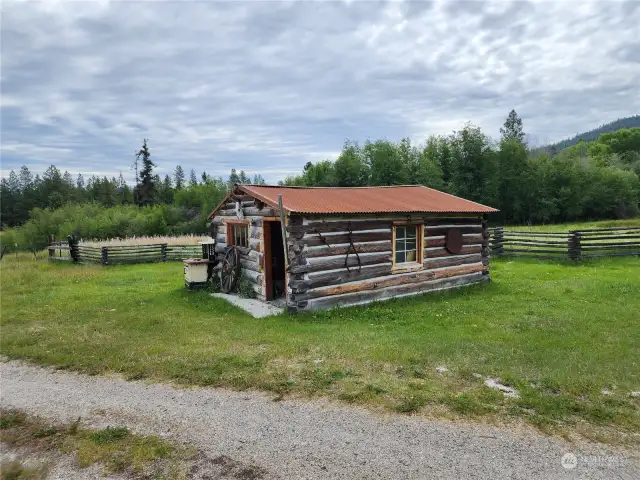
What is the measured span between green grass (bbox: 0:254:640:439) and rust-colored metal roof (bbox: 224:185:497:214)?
8.44 feet

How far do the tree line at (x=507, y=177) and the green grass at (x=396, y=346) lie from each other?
2954 cm

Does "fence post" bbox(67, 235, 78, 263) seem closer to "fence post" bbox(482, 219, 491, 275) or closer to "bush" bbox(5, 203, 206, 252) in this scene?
"bush" bbox(5, 203, 206, 252)

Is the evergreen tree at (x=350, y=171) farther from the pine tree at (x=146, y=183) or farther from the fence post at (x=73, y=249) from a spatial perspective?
the pine tree at (x=146, y=183)

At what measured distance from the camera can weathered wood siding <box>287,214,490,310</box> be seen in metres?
10.3

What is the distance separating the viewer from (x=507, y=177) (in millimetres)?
42250

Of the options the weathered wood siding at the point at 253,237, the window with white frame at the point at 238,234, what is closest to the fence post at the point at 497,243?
the window with white frame at the point at 238,234

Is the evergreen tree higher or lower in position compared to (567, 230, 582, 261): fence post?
higher

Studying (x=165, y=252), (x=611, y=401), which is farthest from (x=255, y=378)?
(x=165, y=252)

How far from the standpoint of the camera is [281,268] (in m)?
12.8

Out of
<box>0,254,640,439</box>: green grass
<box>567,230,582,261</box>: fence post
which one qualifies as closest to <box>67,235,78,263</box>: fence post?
<box>0,254,640,439</box>: green grass

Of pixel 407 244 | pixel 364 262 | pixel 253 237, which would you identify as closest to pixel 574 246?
pixel 407 244

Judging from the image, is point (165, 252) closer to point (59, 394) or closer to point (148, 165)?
point (59, 394)

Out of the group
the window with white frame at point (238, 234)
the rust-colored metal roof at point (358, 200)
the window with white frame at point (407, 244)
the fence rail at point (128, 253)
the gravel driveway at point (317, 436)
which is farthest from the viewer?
the fence rail at point (128, 253)

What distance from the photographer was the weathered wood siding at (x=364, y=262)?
1027cm
